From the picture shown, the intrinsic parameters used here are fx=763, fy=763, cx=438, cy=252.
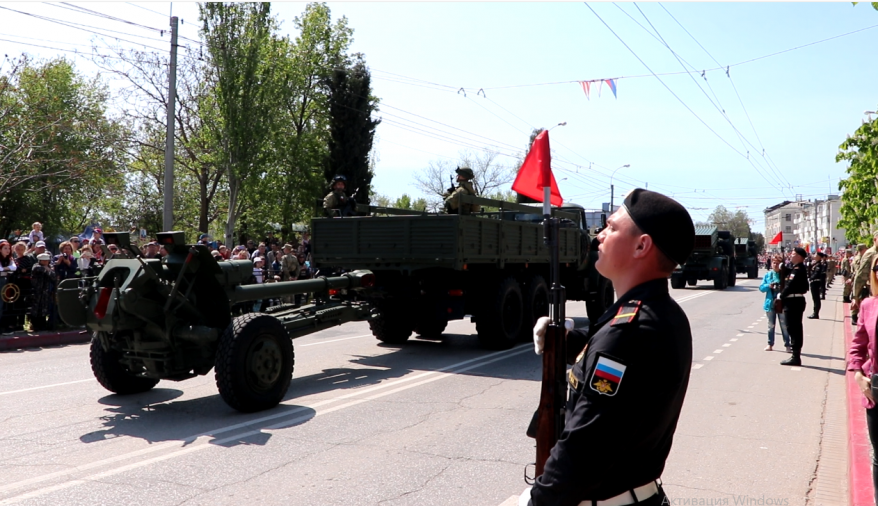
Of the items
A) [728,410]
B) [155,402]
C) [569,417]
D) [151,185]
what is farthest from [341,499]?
[151,185]

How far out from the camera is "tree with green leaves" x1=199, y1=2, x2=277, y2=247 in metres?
29.9

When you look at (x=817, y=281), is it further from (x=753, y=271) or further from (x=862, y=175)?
(x=753, y=271)

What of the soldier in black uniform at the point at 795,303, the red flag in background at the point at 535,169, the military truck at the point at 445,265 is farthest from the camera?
the soldier in black uniform at the point at 795,303

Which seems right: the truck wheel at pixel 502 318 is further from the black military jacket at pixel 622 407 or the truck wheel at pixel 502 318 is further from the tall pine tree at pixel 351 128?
the tall pine tree at pixel 351 128

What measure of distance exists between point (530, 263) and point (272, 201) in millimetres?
28442

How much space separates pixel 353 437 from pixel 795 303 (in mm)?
7849

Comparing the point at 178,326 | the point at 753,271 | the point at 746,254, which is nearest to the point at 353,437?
the point at 178,326

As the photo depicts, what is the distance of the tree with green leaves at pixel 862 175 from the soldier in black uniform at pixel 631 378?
1261cm

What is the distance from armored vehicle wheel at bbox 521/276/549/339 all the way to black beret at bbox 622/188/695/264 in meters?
10.5

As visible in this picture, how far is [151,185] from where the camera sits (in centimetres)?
4612

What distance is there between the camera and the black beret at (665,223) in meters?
2.12

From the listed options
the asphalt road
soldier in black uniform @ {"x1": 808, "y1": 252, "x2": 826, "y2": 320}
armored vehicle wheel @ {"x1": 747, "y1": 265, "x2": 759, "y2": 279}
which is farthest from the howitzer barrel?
armored vehicle wheel @ {"x1": 747, "y1": 265, "x2": 759, "y2": 279}

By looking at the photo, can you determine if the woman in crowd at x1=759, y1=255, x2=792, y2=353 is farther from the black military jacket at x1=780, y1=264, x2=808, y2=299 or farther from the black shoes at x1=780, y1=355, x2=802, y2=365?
the black military jacket at x1=780, y1=264, x2=808, y2=299

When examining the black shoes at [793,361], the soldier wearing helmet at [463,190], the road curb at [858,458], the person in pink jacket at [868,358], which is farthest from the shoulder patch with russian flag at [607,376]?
the black shoes at [793,361]
